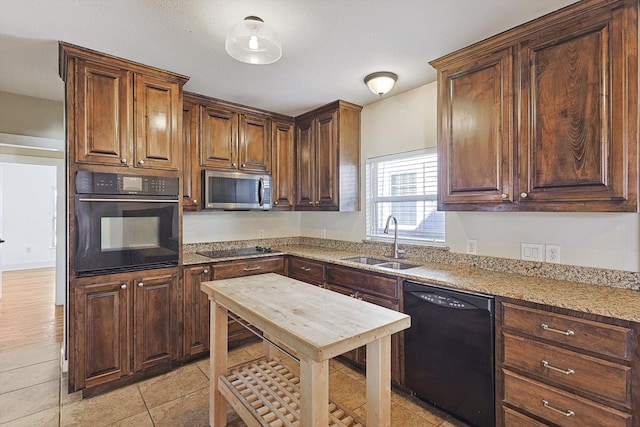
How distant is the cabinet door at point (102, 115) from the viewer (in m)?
2.32

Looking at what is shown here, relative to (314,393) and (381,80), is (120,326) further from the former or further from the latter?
(381,80)

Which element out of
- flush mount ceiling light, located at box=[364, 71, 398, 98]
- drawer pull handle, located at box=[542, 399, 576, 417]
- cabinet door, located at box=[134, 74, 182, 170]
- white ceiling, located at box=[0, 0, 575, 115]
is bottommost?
drawer pull handle, located at box=[542, 399, 576, 417]

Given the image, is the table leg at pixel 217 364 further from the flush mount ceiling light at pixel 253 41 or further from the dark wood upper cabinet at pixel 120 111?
the flush mount ceiling light at pixel 253 41

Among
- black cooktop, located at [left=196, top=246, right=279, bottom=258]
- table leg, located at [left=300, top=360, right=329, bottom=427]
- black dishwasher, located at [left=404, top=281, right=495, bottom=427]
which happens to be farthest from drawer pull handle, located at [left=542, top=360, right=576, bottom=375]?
black cooktop, located at [left=196, top=246, right=279, bottom=258]

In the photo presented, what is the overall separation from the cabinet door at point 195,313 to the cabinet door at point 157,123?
0.98 m

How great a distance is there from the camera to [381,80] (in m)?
2.64

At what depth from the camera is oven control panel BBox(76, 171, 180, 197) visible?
2336 millimetres

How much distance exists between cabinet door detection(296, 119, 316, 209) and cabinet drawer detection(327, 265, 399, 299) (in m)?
1.05

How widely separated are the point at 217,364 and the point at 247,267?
1.26 metres

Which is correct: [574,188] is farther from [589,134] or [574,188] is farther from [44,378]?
[44,378]

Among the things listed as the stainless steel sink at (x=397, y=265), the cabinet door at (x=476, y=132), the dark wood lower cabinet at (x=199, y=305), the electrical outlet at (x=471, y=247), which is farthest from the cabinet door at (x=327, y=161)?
the electrical outlet at (x=471, y=247)

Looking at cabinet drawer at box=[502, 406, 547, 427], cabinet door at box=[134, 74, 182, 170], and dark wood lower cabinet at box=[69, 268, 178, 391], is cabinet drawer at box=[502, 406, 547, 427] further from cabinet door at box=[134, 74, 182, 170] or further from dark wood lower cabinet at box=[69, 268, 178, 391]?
cabinet door at box=[134, 74, 182, 170]

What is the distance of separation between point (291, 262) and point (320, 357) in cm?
234

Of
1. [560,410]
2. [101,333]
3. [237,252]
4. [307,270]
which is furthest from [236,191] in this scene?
[560,410]
